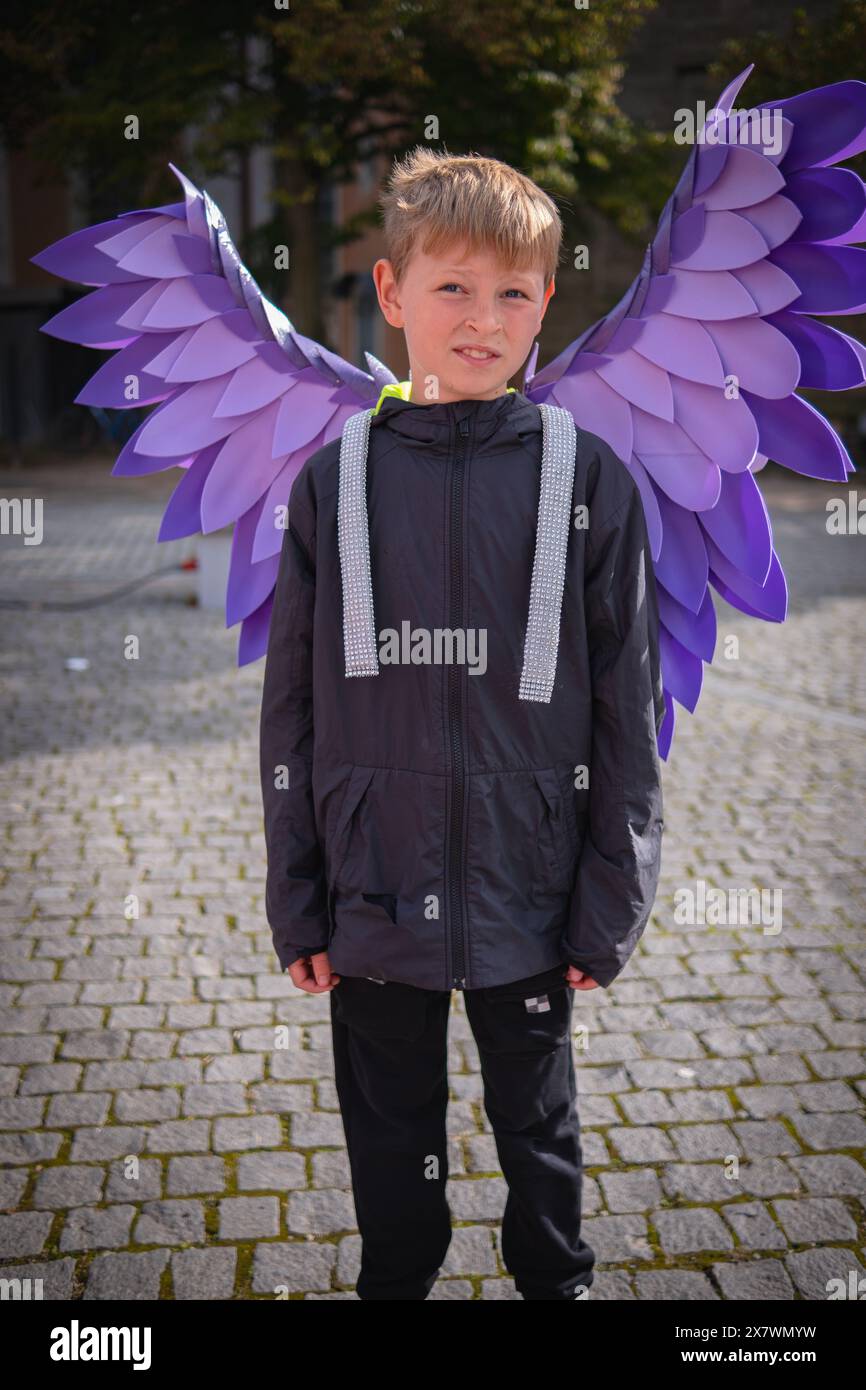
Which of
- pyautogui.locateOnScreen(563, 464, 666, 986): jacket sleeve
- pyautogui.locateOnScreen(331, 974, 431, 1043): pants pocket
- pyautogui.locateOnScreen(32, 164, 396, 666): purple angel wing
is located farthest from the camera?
pyautogui.locateOnScreen(32, 164, 396, 666): purple angel wing

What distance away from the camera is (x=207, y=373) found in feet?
8.29

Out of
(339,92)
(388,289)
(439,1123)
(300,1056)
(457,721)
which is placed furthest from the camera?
(339,92)

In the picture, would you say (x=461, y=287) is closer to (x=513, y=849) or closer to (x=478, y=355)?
(x=478, y=355)

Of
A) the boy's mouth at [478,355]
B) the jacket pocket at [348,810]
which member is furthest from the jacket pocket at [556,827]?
the boy's mouth at [478,355]

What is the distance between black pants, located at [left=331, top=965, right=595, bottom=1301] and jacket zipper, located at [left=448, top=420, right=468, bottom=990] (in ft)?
0.57

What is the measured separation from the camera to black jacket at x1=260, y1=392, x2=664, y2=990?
6.86 feet

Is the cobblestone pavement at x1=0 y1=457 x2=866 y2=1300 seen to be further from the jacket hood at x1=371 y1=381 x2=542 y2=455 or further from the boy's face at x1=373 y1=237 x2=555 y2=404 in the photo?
the boy's face at x1=373 y1=237 x2=555 y2=404

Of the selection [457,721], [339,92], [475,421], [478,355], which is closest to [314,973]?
[457,721]

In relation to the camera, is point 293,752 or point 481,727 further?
point 293,752

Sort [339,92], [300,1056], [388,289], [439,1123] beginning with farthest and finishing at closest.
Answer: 1. [339,92]
2. [300,1056]
3. [439,1123]
4. [388,289]

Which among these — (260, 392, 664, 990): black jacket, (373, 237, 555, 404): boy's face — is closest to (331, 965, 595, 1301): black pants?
(260, 392, 664, 990): black jacket

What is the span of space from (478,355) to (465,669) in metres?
0.53

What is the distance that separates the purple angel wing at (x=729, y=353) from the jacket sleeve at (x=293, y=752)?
677 millimetres

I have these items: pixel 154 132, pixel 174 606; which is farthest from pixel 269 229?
pixel 174 606
